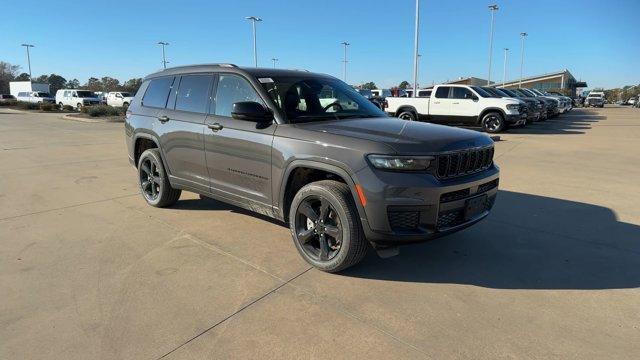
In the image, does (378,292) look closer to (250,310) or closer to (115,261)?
(250,310)

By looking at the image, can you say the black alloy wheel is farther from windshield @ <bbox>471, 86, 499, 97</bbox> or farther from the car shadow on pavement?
windshield @ <bbox>471, 86, 499, 97</bbox>

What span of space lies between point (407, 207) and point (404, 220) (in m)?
0.11

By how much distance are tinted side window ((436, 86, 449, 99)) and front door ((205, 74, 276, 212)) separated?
14.1m

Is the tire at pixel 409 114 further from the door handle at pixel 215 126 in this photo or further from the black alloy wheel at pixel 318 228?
the black alloy wheel at pixel 318 228

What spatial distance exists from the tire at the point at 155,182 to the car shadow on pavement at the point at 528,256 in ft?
9.70

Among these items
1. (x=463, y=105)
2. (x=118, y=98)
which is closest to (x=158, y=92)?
(x=463, y=105)

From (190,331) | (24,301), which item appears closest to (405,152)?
(190,331)

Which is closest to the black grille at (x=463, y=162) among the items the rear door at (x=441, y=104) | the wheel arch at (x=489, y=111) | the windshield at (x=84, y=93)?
the wheel arch at (x=489, y=111)

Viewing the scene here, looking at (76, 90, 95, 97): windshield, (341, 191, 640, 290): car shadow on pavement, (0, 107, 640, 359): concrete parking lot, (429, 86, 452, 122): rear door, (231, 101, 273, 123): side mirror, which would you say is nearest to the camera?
(0, 107, 640, 359): concrete parking lot

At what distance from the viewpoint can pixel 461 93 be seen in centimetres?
1725

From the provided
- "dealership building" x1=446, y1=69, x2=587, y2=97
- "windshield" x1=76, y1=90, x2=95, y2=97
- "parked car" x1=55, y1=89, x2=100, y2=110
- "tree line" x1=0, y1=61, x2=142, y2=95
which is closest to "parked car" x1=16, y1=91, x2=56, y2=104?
"parked car" x1=55, y1=89, x2=100, y2=110

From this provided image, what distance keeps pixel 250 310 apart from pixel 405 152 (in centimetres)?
167

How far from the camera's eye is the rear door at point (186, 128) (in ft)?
16.3

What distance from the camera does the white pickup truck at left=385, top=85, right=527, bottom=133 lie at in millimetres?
16438
